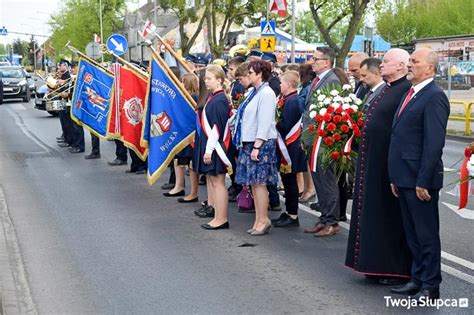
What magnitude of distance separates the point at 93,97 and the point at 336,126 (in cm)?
904

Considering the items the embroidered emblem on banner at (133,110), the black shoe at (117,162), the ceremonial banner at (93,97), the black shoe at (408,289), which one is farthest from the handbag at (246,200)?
the ceremonial banner at (93,97)

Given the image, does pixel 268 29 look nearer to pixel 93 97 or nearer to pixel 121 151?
pixel 93 97

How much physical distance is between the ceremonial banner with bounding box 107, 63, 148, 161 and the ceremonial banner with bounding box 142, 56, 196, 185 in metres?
2.24

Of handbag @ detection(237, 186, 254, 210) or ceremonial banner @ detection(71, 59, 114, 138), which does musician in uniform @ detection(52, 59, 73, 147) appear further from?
handbag @ detection(237, 186, 254, 210)

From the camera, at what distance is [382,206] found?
6.90 m

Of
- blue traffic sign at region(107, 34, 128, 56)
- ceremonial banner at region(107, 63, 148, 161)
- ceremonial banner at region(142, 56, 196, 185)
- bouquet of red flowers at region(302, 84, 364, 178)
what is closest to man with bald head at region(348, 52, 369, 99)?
bouquet of red flowers at region(302, 84, 364, 178)

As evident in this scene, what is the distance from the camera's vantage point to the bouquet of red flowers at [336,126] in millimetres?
8211

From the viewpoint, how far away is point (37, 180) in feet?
45.4

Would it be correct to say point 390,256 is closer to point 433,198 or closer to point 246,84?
point 433,198

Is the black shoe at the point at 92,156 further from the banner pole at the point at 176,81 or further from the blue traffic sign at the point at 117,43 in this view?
the blue traffic sign at the point at 117,43

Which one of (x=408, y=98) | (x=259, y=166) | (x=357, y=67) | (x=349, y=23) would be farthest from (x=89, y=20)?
(x=408, y=98)

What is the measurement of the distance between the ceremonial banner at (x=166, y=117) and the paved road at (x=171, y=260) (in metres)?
0.81

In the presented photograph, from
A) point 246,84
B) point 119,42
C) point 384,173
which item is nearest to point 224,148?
point 246,84

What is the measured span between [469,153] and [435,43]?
27.6m
